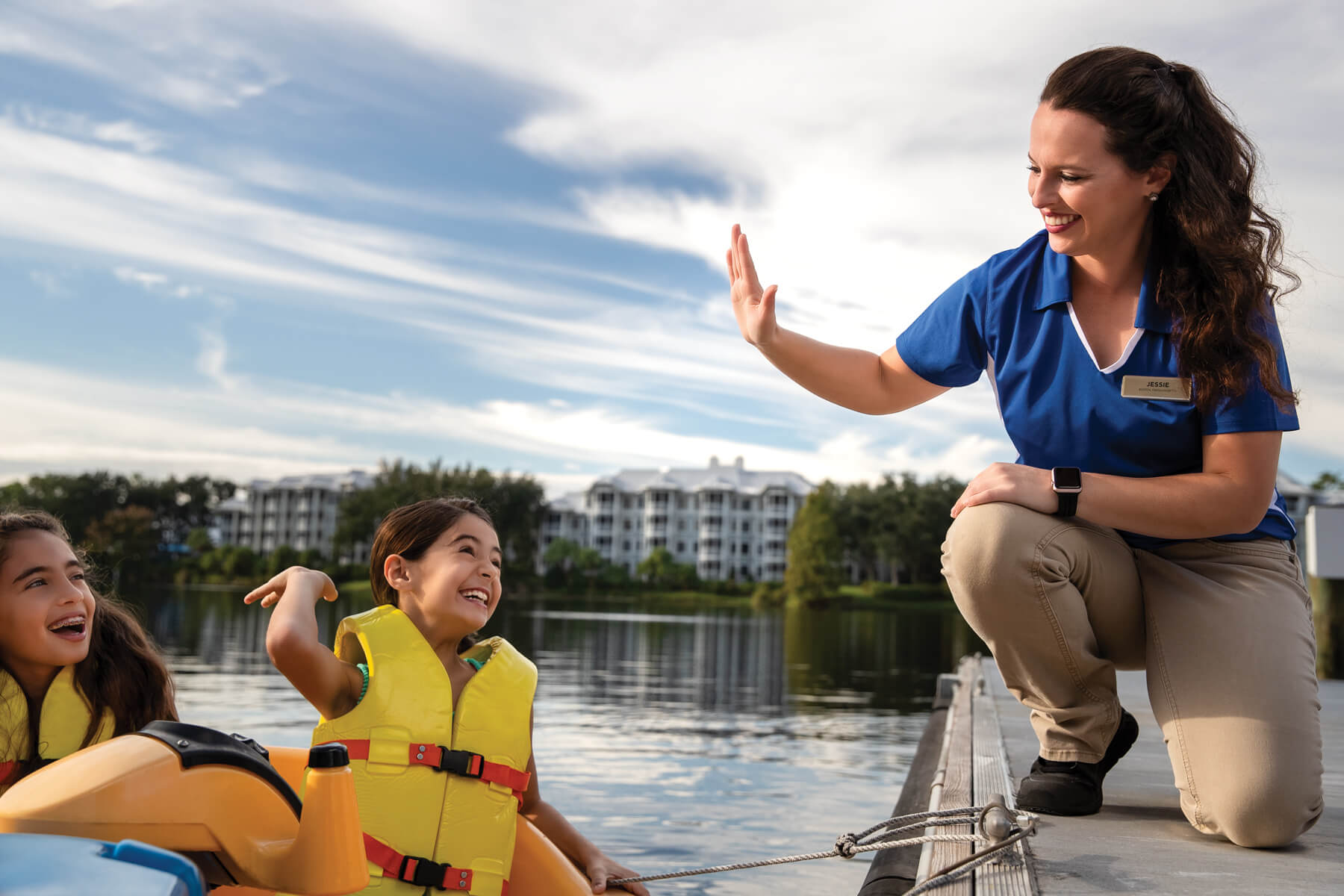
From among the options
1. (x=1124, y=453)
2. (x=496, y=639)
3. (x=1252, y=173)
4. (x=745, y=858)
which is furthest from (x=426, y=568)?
(x=745, y=858)

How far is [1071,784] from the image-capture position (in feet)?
10.3

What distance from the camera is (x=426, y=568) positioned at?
273cm

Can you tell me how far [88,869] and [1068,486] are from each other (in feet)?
7.64

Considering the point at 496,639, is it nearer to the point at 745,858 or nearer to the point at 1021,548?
the point at 1021,548

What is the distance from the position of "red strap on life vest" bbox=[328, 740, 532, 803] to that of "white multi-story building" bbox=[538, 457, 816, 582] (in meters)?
95.6

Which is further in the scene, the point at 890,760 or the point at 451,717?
the point at 890,760

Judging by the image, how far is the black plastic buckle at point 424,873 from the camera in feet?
7.98

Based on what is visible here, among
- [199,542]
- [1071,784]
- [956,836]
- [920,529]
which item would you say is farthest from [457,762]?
[199,542]

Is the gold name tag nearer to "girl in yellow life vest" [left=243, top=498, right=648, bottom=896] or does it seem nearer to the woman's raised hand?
the woman's raised hand

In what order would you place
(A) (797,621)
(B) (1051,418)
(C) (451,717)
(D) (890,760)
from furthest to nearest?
(A) (797,621), (D) (890,760), (B) (1051,418), (C) (451,717)

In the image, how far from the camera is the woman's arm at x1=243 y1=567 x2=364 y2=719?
2.24 metres

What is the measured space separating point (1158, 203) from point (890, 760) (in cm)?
703

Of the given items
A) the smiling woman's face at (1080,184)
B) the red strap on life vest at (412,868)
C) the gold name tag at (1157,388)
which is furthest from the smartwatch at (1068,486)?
the red strap on life vest at (412,868)

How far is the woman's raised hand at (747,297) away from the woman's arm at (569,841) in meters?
1.30
